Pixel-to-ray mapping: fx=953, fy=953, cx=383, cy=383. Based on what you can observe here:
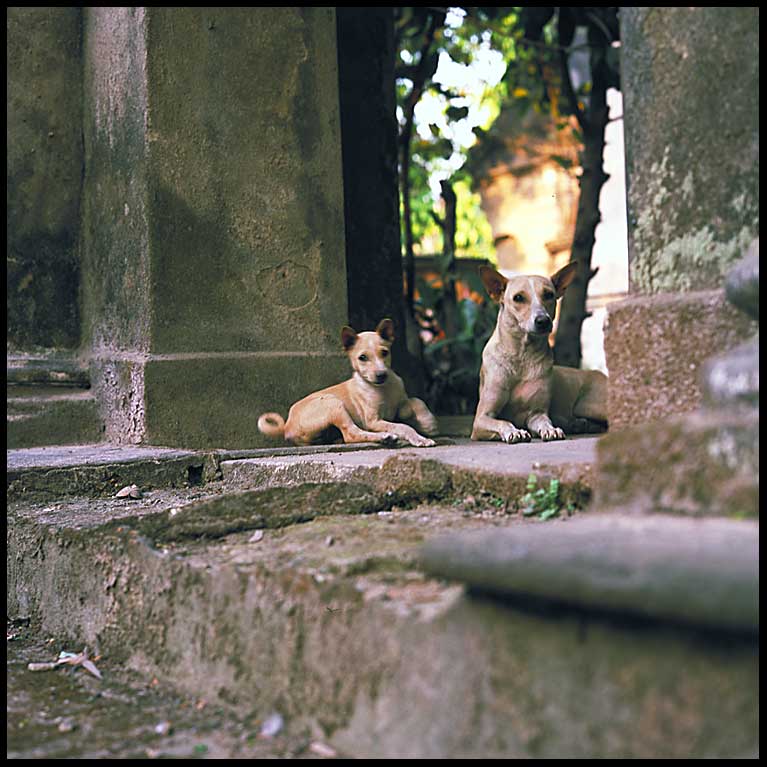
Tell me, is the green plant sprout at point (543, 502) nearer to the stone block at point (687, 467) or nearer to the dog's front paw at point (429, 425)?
the stone block at point (687, 467)

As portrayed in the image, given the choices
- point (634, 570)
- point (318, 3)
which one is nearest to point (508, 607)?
point (634, 570)

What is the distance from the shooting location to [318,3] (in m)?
4.81

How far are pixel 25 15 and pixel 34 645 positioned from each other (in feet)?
11.3

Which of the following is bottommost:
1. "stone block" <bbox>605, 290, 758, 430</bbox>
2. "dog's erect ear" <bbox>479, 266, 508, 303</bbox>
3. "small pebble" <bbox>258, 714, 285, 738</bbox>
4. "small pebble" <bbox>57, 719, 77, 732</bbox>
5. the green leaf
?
"small pebble" <bbox>57, 719, 77, 732</bbox>

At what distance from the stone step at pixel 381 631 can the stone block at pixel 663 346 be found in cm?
43

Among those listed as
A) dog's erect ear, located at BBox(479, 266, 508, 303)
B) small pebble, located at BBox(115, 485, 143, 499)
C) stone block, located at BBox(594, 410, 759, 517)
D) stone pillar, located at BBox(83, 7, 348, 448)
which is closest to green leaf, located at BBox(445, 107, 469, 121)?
stone pillar, located at BBox(83, 7, 348, 448)

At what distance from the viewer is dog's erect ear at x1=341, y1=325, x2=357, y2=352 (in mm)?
4508

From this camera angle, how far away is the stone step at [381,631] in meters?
1.43

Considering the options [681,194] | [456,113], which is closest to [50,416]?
[681,194]

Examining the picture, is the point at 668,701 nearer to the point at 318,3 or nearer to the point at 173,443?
the point at 173,443

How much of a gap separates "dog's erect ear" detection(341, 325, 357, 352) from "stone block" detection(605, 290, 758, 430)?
212 centimetres

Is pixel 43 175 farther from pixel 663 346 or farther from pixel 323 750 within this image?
pixel 323 750

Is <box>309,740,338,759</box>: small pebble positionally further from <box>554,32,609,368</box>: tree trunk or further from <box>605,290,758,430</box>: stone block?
<box>554,32,609,368</box>: tree trunk

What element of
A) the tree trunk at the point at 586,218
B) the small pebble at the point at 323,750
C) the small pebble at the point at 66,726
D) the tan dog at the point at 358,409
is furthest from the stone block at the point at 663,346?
the tree trunk at the point at 586,218
